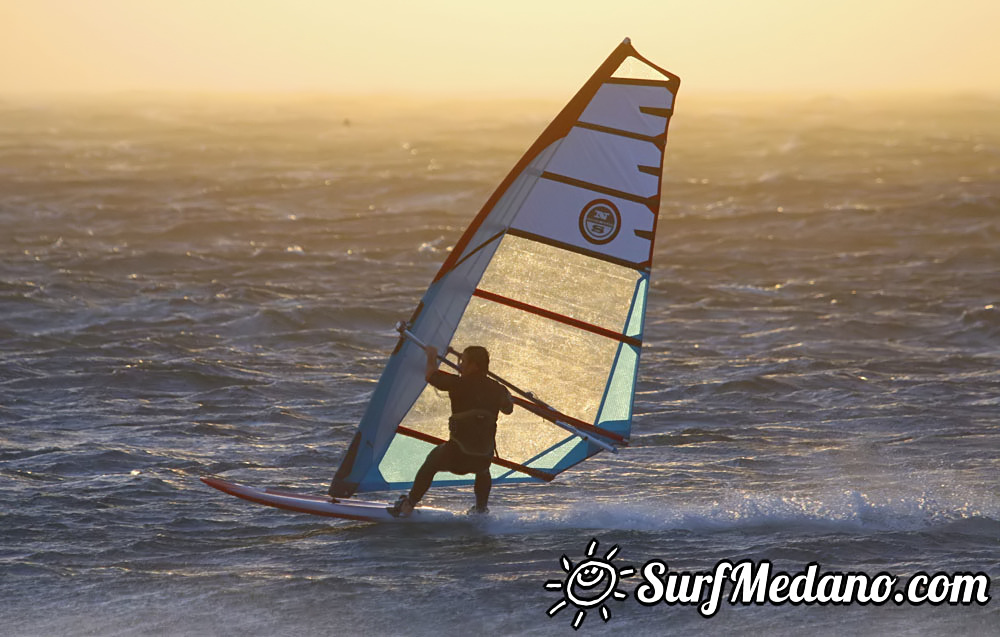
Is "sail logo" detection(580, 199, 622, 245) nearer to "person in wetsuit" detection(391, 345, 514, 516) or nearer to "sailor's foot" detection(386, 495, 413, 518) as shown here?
"person in wetsuit" detection(391, 345, 514, 516)

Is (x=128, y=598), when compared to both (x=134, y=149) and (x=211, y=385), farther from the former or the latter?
(x=134, y=149)

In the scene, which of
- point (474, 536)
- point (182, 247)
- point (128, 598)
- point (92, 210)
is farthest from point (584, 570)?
point (92, 210)

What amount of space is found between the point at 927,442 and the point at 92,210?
22840mm

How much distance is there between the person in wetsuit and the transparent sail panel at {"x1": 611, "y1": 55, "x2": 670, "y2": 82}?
210 centimetres

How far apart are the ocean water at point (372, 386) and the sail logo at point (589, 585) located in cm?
8

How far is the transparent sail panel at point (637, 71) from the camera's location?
8.64 m

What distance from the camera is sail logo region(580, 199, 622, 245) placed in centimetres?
888

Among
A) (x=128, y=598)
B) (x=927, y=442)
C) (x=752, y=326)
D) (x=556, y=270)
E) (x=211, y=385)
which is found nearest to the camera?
(x=128, y=598)

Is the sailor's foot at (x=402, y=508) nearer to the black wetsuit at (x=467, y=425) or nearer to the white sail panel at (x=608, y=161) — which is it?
the black wetsuit at (x=467, y=425)

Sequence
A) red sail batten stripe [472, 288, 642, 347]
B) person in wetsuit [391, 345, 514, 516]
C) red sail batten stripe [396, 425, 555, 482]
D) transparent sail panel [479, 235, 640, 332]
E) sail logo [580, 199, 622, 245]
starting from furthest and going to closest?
red sail batten stripe [396, 425, 555, 482] → red sail batten stripe [472, 288, 642, 347] → transparent sail panel [479, 235, 640, 332] → sail logo [580, 199, 622, 245] → person in wetsuit [391, 345, 514, 516]

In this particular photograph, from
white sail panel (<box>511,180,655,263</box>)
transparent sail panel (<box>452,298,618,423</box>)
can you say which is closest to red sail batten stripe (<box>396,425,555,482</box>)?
transparent sail panel (<box>452,298,618,423</box>)

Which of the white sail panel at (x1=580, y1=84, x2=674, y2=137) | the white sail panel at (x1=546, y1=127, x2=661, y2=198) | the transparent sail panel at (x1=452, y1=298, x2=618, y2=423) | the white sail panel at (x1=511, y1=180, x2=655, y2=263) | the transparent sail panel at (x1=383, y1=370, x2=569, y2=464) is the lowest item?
the transparent sail panel at (x1=383, y1=370, x2=569, y2=464)

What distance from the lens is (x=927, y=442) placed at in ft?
40.7

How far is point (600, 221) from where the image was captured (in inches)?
352
